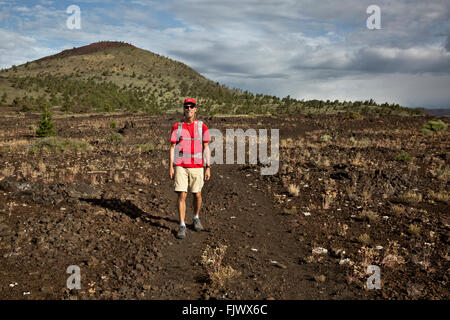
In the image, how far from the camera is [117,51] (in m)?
93.7

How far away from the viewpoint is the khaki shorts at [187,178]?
6.08m

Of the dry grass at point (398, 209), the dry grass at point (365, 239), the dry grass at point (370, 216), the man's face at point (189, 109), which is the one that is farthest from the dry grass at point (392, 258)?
the man's face at point (189, 109)

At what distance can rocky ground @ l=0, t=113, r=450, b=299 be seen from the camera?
14.8 feet

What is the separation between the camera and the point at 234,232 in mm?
6766

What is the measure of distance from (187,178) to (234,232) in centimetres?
167

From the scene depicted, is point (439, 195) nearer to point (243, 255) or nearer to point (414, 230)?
point (414, 230)

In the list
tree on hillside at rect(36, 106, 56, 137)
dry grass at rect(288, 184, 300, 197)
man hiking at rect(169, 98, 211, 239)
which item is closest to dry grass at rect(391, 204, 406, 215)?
dry grass at rect(288, 184, 300, 197)

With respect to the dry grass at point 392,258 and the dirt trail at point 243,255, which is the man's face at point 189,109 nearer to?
the dirt trail at point 243,255

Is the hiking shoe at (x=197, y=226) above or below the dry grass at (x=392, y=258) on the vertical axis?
above

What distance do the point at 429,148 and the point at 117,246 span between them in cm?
1690

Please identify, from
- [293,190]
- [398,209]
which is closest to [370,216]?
[398,209]

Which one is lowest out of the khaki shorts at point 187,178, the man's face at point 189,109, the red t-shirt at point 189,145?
the khaki shorts at point 187,178

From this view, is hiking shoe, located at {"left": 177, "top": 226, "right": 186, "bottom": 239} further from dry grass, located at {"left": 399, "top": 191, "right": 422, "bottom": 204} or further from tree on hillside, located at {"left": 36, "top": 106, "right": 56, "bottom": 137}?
tree on hillside, located at {"left": 36, "top": 106, "right": 56, "bottom": 137}

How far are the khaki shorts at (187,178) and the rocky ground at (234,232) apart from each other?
41.4 inches
